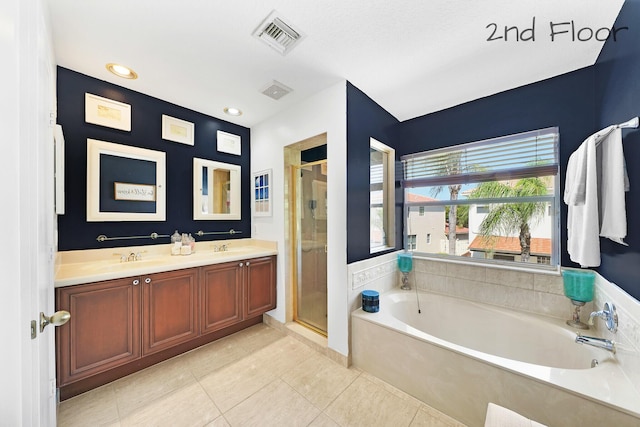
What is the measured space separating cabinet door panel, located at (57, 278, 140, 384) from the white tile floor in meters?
0.25

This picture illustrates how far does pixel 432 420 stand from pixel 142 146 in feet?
10.7

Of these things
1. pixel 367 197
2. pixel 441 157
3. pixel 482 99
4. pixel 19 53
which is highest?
pixel 482 99

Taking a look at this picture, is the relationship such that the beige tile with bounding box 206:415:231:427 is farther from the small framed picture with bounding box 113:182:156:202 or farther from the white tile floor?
the small framed picture with bounding box 113:182:156:202

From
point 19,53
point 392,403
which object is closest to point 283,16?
point 19,53

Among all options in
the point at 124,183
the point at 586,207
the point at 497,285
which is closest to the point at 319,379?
the point at 497,285

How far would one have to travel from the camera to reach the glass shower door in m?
2.54

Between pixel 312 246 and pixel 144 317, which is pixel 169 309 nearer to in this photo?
pixel 144 317

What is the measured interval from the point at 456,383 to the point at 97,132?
11.2 ft

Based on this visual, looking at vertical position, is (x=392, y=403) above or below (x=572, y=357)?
below

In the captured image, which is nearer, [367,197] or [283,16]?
[283,16]

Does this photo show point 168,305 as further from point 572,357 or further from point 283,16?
point 572,357

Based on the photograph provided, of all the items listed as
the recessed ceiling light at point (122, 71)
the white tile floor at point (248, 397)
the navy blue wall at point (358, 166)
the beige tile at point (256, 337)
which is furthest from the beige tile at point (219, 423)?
the recessed ceiling light at point (122, 71)

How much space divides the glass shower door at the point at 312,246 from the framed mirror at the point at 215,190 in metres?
0.84

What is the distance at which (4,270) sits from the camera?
545 mm
